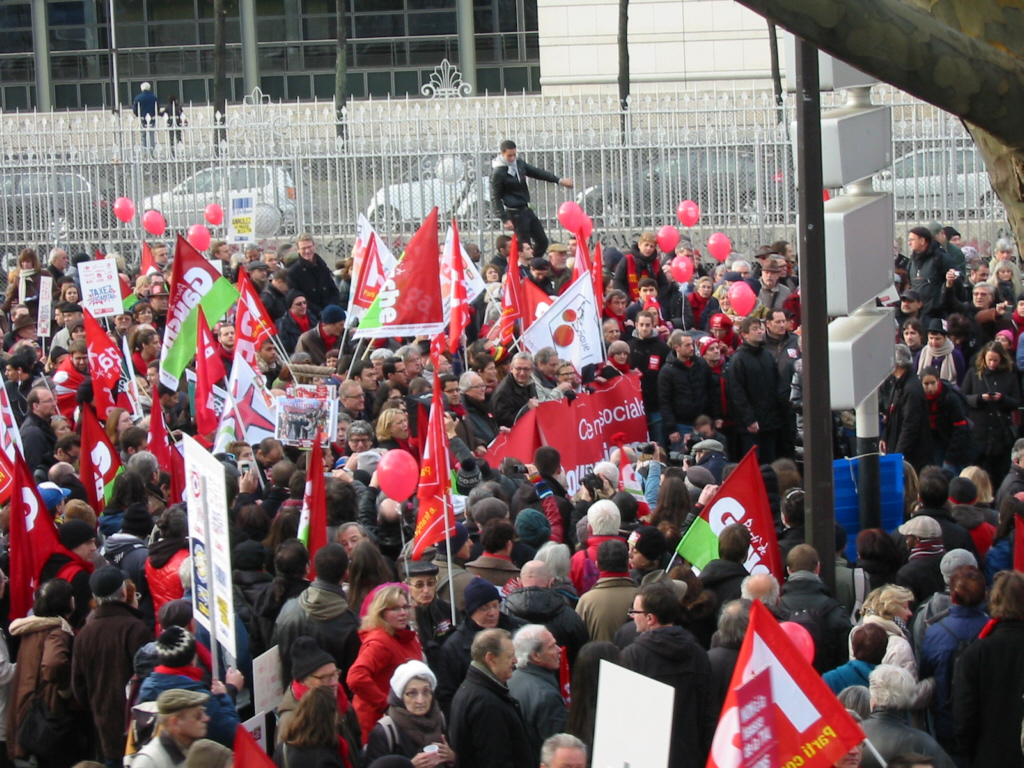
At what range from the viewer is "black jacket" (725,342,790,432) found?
Answer: 464 inches

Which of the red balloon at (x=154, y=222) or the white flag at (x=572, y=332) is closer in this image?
the white flag at (x=572, y=332)

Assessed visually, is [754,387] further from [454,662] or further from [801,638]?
[801,638]

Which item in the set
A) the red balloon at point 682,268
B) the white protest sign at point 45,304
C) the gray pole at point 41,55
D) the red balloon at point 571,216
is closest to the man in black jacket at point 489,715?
the white protest sign at point 45,304

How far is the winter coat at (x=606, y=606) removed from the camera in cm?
676

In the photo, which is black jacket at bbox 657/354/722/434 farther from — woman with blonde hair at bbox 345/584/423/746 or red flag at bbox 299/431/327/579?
woman with blonde hair at bbox 345/584/423/746

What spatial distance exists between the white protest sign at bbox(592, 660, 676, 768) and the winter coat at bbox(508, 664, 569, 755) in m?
1.22

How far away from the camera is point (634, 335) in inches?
524

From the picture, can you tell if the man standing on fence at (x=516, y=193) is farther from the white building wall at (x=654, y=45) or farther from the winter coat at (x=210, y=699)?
the white building wall at (x=654, y=45)

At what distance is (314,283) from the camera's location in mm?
15477

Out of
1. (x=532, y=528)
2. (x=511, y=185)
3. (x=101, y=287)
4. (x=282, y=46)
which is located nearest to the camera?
(x=532, y=528)

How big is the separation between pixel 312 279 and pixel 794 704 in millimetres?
11495

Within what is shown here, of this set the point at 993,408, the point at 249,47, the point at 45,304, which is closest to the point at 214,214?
the point at 45,304

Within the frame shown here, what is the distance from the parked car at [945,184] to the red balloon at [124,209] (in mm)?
9771

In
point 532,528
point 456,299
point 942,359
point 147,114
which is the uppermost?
point 147,114
